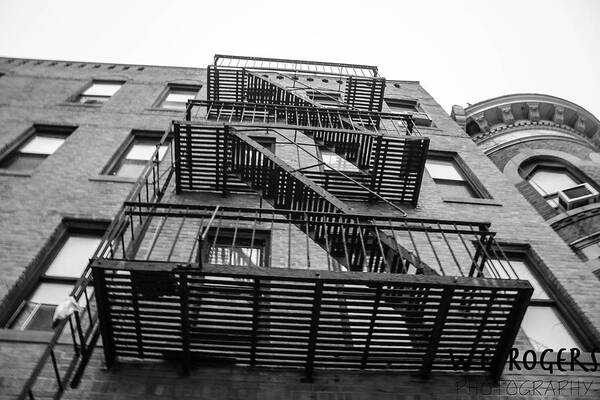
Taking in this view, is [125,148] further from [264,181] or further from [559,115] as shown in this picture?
[559,115]

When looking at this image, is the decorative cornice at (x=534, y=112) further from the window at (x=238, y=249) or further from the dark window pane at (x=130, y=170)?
the dark window pane at (x=130, y=170)

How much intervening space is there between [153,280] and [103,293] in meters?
0.64

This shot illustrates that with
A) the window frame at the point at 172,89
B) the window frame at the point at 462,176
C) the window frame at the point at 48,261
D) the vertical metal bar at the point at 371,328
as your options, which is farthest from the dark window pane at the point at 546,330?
the window frame at the point at 172,89

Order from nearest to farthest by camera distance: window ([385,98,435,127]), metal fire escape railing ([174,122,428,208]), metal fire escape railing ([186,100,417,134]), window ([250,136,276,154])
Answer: metal fire escape railing ([174,122,428,208])
metal fire escape railing ([186,100,417,134])
window ([250,136,276,154])
window ([385,98,435,127])

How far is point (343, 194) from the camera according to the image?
361 inches

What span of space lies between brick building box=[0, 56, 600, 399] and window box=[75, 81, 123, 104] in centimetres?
17

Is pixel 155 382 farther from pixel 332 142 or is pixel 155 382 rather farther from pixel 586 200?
pixel 586 200

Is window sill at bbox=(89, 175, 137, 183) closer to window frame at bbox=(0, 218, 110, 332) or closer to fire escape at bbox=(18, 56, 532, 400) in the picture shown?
fire escape at bbox=(18, 56, 532, 400)

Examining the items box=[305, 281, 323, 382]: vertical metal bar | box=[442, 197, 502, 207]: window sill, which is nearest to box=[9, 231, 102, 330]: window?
box=[305, 281, 323, 382]: vertical metal bar

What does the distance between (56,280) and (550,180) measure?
12.9 m

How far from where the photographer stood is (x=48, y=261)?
24.0ft

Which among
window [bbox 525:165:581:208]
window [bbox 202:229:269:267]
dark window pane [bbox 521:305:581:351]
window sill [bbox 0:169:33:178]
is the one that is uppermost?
window sill [bbox 0:169:33:178]

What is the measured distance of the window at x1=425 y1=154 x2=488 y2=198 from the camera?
10.7 m

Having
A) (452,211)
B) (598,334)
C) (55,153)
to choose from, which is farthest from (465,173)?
(55,153)
